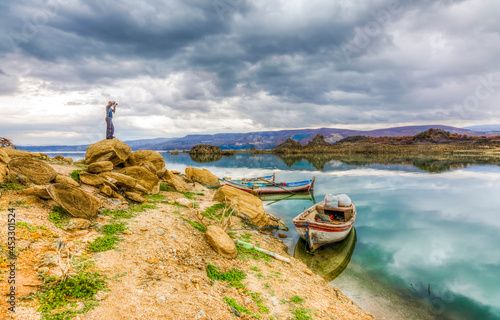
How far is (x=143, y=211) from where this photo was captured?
13.3 m

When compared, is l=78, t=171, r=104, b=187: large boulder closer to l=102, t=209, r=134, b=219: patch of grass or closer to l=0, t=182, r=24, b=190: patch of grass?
l=102, t=209, r=134, b=219: patch of grass

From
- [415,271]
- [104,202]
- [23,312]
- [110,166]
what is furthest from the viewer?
[110,166]

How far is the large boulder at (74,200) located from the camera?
9.86m

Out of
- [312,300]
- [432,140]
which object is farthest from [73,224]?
[432,140]

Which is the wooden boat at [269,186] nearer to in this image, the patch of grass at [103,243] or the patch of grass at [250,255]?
the patch of grass at [250,255]

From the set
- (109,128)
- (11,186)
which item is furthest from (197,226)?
(109,128)

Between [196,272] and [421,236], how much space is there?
2209 centimetres

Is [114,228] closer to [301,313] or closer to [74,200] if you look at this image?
[74,200]

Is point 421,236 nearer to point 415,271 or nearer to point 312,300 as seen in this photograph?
point 415,271

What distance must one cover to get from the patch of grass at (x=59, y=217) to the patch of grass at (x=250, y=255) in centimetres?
780

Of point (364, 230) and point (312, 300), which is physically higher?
point (312, 300)

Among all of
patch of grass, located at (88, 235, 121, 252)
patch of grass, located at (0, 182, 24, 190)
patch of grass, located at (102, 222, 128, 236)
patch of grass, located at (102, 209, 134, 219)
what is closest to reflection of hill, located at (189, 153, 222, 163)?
patch of grass, located at (102, 209, 134, 219)

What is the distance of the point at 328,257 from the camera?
1669 centimetres

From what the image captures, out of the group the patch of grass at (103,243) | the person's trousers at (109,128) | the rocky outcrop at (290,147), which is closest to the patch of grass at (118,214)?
the patch of grass at (103,243)
